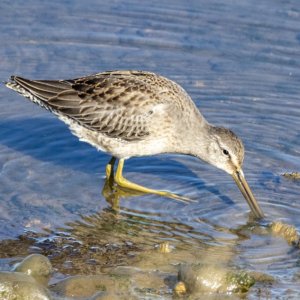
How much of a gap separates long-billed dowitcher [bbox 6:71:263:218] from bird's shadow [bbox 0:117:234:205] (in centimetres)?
31

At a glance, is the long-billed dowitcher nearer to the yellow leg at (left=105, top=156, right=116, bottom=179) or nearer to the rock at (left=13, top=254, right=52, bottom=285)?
the yellow leg at (left=105, top=156, right=116, bottom=179)

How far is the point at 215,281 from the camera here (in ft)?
19.9

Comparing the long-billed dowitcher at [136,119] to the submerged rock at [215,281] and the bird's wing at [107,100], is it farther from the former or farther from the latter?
the submerged rock at [215,281]

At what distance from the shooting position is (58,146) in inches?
359

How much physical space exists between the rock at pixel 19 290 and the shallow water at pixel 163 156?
69 centimetres

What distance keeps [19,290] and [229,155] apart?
10.4ft

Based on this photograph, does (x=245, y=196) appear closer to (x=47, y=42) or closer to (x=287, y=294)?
(x=287, y=294)

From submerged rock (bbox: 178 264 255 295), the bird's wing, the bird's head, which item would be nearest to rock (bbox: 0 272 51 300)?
submerged rock (bbox: 178 264 255 295)

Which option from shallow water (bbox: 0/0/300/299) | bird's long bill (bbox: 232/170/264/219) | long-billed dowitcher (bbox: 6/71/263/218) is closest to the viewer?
shallow water (bbox: 0/0/300/299)

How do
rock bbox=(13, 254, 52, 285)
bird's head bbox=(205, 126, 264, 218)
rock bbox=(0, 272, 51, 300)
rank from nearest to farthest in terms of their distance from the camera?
rock bbox=(0, 272, 51, 300)
rock bbox=(13, 254, 52, 285)
bird's head bbox=(205, 126, 264, 218)

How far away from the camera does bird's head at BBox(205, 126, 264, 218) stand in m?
8.16

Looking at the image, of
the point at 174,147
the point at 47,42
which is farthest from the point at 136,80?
the point at 47,42

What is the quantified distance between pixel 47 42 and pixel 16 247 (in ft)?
15.3

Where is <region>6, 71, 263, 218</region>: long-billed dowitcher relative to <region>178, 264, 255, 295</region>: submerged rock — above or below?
above
